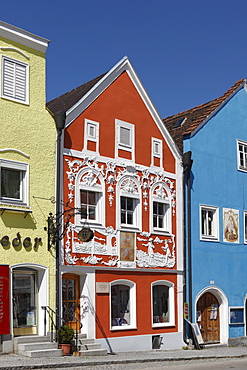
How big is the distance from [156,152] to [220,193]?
4.08 meters

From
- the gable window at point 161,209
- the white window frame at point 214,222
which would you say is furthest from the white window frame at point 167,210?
the white window frame at point 214,222

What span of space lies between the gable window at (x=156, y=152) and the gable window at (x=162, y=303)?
4519mm

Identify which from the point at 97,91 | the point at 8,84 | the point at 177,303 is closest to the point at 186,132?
the point at 97,91

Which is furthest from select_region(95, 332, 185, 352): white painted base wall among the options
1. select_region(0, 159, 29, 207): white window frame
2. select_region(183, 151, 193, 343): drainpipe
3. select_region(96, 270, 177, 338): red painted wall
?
select_region(0, 159, 29, 207): white window frame

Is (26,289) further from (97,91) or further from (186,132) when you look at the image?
(186,132)

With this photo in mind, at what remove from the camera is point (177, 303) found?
77.5ft

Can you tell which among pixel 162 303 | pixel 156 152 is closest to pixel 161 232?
pixel 162 303

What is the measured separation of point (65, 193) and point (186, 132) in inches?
286

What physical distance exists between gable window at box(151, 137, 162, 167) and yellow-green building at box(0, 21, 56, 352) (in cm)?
491

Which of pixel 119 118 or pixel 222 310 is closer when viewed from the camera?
pixel 119 118

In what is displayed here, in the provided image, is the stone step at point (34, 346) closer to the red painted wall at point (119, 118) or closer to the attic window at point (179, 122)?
the red painted wall at point (119, 118)

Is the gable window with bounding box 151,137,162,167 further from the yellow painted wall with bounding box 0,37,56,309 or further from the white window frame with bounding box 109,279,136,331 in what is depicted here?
the yellow painted wall with bounding box 0,37,56,309

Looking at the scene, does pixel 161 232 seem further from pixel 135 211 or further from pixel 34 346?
pixel 34 346

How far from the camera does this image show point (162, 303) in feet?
76.6
